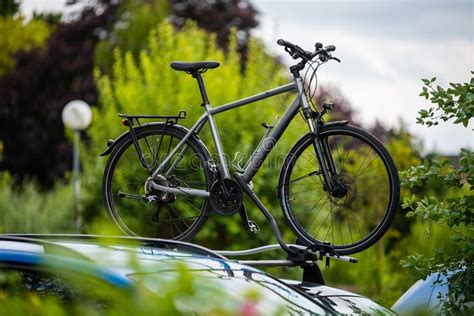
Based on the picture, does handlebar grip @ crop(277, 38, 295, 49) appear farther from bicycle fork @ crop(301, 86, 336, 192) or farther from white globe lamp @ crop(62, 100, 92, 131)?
white globe lamp @ crop(62, 100, 92, 131)

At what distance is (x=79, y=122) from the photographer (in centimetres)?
2119

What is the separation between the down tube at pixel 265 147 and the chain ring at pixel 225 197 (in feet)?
0.29

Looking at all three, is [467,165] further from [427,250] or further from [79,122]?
[79,122]

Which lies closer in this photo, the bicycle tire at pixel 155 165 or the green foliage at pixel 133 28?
the bicycle tire at pixel 155 165

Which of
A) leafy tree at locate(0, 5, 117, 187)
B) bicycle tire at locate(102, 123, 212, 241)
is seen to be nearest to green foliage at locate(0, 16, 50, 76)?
leafy tree at locate(0, 5, 117, 187)

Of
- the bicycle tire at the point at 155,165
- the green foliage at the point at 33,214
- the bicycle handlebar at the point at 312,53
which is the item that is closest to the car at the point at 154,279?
the bicycle tire at the point at 155,165

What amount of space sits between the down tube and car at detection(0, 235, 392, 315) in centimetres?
119

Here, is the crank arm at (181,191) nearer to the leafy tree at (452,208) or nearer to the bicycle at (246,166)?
the bicycle at (246,166)

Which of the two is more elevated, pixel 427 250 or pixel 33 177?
pixel 33 177

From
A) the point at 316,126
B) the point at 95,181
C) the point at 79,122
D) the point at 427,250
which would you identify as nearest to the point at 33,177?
the point at 79,122

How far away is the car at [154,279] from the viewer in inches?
105

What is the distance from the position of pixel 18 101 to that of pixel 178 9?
6.24 m

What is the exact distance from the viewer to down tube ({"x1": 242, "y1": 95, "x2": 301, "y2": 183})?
241 inches

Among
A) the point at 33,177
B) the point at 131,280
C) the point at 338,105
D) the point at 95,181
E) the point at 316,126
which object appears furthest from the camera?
the point at 338,105
